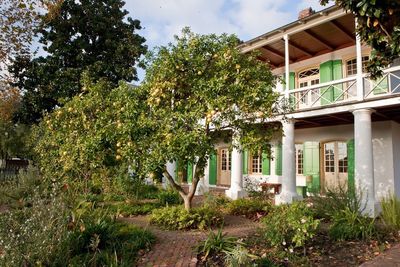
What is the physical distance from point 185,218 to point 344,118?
714 cm

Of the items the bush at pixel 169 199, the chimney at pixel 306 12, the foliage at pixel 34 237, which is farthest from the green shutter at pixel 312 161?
the foliage at pixel 34 237

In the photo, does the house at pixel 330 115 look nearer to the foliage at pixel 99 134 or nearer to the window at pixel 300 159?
the window at pixel 300 159

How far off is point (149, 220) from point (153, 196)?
385cm

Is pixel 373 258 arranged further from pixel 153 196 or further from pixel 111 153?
pixel 153 196

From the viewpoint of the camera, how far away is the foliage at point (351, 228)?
5.95 m

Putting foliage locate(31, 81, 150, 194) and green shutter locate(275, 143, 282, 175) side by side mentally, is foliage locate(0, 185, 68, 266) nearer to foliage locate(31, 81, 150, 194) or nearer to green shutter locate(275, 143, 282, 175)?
foliage locate(31, 81, 150, 194)

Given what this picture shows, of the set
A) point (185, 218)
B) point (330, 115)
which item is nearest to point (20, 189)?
point (185, 218)

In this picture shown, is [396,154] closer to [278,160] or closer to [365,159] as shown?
[365,159]

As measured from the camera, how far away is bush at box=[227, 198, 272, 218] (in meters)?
8.61

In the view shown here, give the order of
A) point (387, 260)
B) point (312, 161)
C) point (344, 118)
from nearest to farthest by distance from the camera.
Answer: point (387, 260), point (344, 118), point (312, 161)

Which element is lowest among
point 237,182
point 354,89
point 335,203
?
point 335,203

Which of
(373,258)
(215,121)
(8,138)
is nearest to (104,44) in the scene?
(8,138)

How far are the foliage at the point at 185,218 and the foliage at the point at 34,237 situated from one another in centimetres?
273

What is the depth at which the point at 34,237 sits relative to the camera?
13.5 feet
